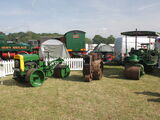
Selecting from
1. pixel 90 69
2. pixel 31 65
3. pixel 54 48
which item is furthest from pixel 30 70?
pixel 54 48

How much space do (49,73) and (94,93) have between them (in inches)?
110

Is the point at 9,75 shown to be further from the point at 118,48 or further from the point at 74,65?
the point at 118,48

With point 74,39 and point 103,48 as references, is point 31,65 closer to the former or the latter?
point 74,39

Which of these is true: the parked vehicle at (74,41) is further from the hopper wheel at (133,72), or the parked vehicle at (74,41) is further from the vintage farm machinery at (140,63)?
the hopper wheel at (133,72)

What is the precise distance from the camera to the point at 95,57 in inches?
293

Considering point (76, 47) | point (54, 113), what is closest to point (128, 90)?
point (54, 113)

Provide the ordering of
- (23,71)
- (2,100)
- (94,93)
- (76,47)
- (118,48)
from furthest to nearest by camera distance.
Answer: (76,47), (118,48), (23,71), (94,93), (2,100)

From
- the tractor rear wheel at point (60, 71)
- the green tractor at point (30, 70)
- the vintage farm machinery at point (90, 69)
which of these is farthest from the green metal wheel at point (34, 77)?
the vintage farm machinery at point (90, 69)

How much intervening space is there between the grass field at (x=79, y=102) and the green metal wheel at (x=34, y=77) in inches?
10.7

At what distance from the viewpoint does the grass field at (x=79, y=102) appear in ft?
11.8

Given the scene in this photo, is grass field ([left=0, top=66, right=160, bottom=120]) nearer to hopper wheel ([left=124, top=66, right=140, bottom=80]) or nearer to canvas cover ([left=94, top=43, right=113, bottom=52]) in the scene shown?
hopper wheel ([left=124, top=66, right=140, bottom=80])

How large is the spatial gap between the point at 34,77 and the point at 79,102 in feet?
8.15

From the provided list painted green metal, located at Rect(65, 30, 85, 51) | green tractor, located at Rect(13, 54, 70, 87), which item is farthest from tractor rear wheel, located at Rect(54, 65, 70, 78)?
painted green metal, located at Rect(65, 30, 85, 51)

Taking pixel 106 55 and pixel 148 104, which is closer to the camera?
pixel 148 104
